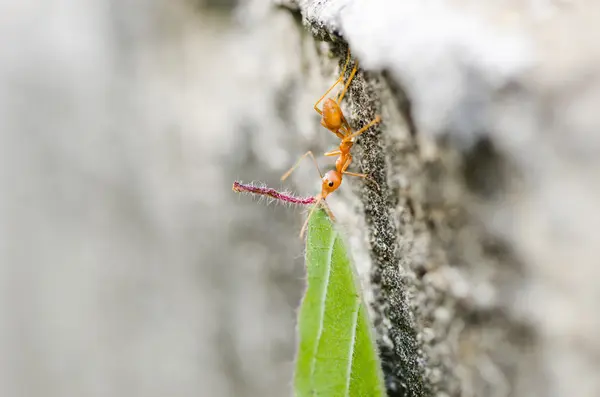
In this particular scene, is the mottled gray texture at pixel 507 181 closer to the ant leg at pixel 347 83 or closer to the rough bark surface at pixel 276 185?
the rough bark surface at pixel 276 185

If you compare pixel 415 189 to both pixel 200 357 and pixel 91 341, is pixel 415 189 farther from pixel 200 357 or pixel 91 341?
pixel 91 341

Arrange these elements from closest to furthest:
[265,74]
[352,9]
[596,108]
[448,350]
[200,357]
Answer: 1. [596,108]
2. [448,350]
3. [352,9]
4. [265,74]
5. [200,357]

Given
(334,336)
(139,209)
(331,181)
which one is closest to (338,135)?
(331,181)

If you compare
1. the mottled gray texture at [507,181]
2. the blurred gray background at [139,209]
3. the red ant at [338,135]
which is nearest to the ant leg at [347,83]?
the red ant at [338,135]

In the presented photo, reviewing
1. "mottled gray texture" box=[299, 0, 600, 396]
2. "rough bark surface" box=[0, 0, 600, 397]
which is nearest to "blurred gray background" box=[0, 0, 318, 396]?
"rough bark surface" box=[0, 0, 600, 397]

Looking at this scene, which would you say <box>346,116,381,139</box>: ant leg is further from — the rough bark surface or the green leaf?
the green leaf

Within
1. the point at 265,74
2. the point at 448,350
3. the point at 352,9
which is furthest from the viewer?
the point at 265,74

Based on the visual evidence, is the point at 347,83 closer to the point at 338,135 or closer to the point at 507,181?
the point at 338,135

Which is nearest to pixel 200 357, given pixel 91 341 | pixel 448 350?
pixel 91 341
